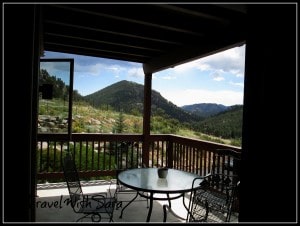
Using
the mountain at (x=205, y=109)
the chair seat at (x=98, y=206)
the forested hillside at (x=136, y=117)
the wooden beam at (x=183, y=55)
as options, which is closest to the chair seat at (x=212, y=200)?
the chair seat at (x=98, y=206)

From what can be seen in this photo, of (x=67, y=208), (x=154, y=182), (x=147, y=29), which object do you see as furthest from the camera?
(x=67, y=208)

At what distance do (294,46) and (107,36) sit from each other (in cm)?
322

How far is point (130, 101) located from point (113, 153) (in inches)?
119

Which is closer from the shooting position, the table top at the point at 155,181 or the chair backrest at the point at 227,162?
the table top at the point at 155,181

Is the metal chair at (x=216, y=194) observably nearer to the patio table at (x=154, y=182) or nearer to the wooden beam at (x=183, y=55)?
the patio table at (x=154, y=182)

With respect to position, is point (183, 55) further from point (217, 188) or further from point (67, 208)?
point (67, 208)

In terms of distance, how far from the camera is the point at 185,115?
8891mm

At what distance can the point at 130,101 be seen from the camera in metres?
8.53

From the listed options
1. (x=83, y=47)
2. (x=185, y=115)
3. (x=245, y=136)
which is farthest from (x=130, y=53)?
(x=185, y=115)

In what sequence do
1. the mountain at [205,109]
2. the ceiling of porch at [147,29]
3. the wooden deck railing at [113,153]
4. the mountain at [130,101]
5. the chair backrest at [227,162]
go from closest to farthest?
the ceiling of porch at [147,29] < the chair backrest at [227,162] < the wooden deck railing at [113,153] < the mountain at [130,101] < the mountain at [205,109]

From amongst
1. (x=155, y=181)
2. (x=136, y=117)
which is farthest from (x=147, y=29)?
(x=136, y=117)

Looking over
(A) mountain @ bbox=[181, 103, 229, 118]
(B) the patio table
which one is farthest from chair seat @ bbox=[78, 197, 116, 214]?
(A) mountain @ bbox=[181, 103, 229, 118]

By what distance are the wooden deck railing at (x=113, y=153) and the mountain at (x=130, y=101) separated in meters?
2.34

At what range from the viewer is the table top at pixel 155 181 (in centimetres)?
301
